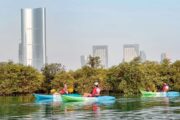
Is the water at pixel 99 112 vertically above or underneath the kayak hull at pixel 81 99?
underneath

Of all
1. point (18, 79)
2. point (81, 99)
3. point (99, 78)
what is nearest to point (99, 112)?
point (81, 99)

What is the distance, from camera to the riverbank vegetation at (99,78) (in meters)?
69.5

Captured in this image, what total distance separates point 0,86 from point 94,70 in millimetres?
16672

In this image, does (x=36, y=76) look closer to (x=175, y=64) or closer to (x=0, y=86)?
(x=0, y=86)

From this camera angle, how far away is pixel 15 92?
79.4 meters

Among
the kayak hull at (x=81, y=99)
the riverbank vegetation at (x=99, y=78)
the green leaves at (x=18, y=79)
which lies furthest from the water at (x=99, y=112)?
the green leaves at (x=18, y=79)

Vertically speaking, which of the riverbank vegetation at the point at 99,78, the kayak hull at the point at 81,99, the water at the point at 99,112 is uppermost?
the riverbank vegetation at the point at 99,78

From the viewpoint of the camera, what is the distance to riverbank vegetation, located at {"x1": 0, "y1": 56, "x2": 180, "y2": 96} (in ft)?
228

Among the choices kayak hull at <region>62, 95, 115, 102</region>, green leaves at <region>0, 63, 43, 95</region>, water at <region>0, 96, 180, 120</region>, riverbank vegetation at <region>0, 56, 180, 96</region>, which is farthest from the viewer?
green leaves at <region>0, 63, 43, 95</region>

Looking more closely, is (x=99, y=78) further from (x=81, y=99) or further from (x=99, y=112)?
(x=99, y=112)

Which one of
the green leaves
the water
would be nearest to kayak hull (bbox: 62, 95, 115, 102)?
the water

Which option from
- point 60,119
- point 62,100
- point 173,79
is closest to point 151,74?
point 173,79

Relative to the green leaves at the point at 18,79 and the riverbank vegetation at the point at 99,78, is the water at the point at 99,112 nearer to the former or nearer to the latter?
the riverbank vegetation at the point at 99,78

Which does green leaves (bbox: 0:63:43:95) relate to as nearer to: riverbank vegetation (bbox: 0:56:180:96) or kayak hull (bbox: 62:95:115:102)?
riverbank vegetation (bbox: 0:56:180:96)
